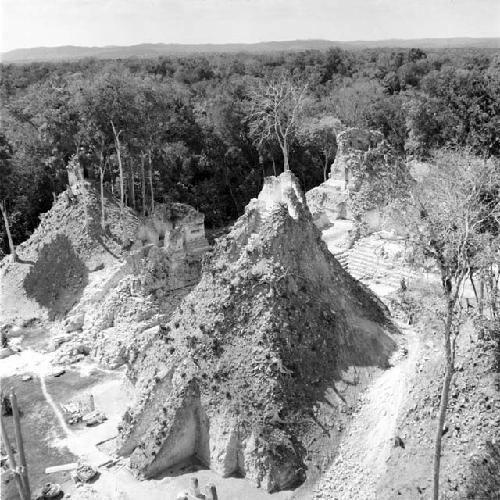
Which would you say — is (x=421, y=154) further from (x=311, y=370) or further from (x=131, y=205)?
(x=311, y=370)

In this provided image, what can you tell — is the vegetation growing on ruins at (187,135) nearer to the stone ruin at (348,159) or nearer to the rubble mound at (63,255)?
the rubble mound at (63,255)

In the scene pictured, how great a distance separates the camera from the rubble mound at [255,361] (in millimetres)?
16422

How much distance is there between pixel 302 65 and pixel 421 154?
174ft

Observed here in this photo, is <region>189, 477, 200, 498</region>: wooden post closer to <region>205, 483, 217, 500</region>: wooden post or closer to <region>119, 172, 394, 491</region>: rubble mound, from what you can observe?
<region>205, 483, 217, 500</region>: wooden post

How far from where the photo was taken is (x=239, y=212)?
45281mm

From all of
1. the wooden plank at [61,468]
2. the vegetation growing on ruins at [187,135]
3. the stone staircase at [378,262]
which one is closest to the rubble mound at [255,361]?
the wooden plank at [61,468]

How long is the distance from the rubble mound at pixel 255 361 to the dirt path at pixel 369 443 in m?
0.89

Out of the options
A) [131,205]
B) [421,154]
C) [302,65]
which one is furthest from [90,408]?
[302,65]

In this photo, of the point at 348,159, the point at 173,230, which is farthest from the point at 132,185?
the point at 348,159

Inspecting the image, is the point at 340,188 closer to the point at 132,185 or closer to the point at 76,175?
the point at 132,185

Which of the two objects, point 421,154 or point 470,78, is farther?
point 421,154

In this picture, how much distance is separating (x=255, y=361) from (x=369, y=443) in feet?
12.9

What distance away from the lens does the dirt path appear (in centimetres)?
1493

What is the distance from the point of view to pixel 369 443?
1590cm
